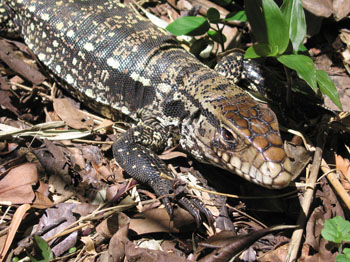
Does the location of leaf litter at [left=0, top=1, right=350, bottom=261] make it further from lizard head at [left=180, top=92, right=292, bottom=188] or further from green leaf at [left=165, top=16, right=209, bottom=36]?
green leaf at [left=165, top=16, right=209, bottom=36]

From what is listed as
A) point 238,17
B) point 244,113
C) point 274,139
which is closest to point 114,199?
point 244,113

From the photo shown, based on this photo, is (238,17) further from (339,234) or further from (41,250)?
(41,250)

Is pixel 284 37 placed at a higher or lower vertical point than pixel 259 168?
higher

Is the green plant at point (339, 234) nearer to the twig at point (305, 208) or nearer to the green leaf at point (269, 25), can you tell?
the twig at point (305, 208)

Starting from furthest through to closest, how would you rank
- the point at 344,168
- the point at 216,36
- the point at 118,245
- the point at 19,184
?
the point at 216,36
the point at 344,168
the point at 19,184
the point at 118,245

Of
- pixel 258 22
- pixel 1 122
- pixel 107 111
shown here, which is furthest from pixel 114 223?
pixel 258 22

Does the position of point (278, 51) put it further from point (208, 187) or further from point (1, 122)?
point (1, 122)

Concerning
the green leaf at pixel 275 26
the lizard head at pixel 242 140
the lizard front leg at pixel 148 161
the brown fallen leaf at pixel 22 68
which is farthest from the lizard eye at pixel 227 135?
the brown fallen leaf at pixel 22 68
